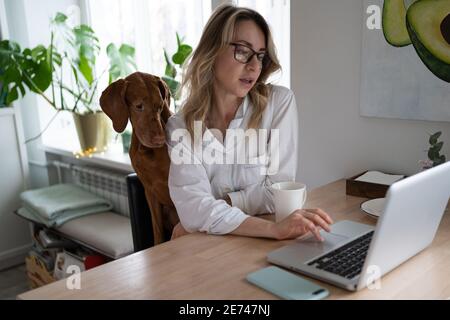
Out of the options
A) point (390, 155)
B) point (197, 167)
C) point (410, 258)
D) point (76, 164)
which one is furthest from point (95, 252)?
point (410, 258)

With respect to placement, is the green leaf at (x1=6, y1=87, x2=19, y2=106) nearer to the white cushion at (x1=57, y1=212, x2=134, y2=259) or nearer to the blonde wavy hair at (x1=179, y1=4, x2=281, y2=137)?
the white cushion at (x1=57, y1=212, x2=134, y2=259)

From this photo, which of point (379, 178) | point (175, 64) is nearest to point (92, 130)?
point (175, 64)

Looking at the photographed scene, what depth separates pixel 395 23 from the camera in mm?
1527

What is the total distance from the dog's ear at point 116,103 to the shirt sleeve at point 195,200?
0.59ft

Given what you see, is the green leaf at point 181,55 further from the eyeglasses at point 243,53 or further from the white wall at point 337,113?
the eyeglasses at point 243,53

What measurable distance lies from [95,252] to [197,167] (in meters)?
1.32

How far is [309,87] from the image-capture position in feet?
6.05

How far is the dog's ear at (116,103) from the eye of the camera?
1.52 meters

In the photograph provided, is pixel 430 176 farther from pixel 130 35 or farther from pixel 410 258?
pixel 130 35

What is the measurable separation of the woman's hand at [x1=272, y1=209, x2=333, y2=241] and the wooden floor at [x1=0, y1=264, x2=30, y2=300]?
6.95 ft

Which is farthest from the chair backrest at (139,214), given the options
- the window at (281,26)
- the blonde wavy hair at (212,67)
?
the window at (281,26)

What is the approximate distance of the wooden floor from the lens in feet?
8.91

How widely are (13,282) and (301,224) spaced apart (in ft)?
7.90

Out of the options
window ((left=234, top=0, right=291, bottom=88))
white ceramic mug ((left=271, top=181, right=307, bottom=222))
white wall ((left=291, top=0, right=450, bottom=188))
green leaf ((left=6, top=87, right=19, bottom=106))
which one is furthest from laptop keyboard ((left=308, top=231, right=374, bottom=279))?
green leaf ((left=6, top=87, right=19, bottom=106))
